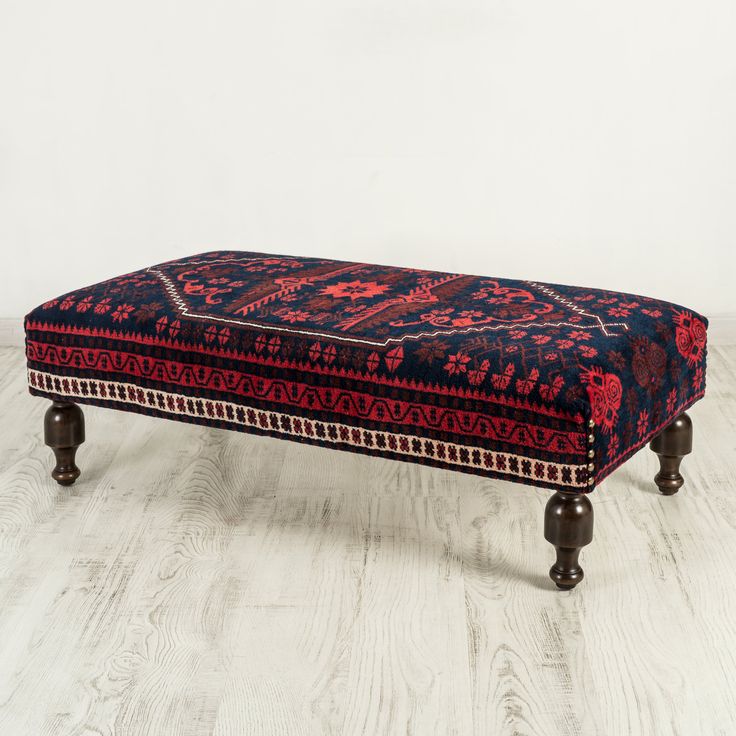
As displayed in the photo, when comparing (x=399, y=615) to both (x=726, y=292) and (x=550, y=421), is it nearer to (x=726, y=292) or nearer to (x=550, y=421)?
(x=550, y=421)

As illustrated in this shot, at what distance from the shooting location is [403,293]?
6.97 feet

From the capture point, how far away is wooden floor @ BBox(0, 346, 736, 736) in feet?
4.97

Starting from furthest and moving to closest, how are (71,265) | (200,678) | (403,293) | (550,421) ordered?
(71,265), (403,293), (550,421), (200,678)

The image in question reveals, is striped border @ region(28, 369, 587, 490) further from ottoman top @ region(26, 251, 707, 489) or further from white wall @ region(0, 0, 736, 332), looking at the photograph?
white wall @ region(0, 0, 736, 332)

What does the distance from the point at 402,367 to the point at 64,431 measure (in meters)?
0.79

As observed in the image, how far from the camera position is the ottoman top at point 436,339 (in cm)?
172

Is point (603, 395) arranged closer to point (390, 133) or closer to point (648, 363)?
point (648, 363)

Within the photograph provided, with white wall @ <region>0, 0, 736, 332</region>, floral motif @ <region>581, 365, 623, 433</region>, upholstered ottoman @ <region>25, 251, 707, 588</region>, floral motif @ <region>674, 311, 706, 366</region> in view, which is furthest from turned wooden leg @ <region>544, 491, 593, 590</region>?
white wall @ <region>0, 0, 736, 332</region>

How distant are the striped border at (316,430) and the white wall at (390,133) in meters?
1.27

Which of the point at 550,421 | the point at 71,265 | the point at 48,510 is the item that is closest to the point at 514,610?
the point at 550,421

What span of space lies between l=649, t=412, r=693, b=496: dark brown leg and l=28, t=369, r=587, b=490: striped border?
1.49ft

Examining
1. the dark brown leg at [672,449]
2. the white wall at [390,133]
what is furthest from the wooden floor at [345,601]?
the white wall at [390,133]

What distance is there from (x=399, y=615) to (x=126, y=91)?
2056 mm

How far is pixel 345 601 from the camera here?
70.8 inches
